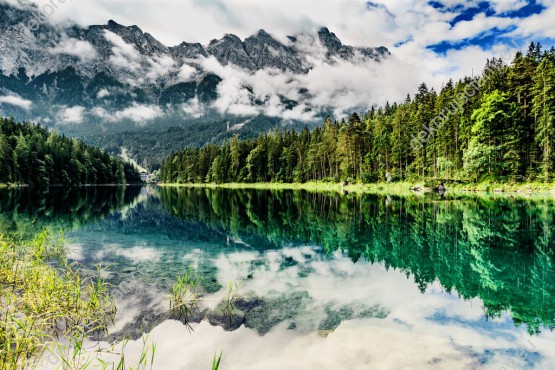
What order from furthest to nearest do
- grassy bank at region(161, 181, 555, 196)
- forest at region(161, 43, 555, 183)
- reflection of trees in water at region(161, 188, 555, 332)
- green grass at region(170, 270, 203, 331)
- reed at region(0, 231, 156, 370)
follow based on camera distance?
1. forest at region(161, 43, 555, 183)
2. grassy bank at region(161, 181, 555, 196)
3. reflection of trees in water at region(161, 188, 555, 332)
4. green grass at region(170, 270, 203, 331)
5. reed at region(0, 231, 156, 370)

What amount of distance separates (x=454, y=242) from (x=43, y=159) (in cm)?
13092

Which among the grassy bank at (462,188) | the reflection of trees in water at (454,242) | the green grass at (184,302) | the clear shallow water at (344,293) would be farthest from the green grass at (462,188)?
the green grass at (184,302)

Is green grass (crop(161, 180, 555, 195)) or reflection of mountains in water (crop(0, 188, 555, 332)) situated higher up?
green grass (crop(161, 180, 555, 195))

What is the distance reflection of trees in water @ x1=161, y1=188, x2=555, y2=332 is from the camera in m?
12.3

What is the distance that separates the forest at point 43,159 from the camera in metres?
103

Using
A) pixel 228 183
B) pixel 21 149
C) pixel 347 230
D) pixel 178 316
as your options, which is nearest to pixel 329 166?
pixel 228 183

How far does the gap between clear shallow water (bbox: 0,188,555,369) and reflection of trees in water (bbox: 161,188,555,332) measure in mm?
97

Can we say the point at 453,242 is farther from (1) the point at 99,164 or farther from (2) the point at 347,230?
(1) the point at 99,164

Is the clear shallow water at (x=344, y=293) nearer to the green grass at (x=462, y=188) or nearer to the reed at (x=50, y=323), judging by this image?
the reed at (x=50, y=323)

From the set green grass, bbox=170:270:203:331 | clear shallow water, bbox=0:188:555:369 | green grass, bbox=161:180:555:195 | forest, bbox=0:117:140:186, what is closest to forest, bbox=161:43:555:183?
green grass, bbox=161:180:555:195

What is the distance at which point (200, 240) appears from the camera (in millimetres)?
23453

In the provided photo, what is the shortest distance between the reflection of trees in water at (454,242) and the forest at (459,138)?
97.5 ft

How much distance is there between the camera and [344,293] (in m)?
12.5

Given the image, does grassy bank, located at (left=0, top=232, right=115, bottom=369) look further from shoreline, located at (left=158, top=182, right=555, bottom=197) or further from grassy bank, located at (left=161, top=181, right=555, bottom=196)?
grassy bank, located at (left=161, top=181, right=555, bottom=196)
